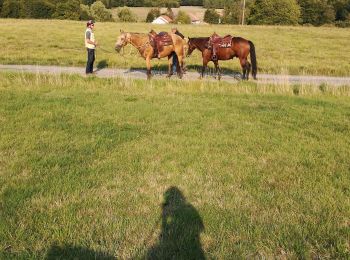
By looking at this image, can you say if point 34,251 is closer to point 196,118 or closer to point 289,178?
point 289,178

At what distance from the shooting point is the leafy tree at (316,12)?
9181 cm

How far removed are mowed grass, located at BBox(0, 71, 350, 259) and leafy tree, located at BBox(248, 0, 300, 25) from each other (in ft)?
268

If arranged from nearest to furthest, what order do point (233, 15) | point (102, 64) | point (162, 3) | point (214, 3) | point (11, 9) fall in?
1. point (102, 64)
2. point (11, 9)
3. point (233, 15)
4. point (162, 3)
5. point (214, 3)

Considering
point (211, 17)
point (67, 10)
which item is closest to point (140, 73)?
point (67, 10)

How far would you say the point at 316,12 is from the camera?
9369 cm

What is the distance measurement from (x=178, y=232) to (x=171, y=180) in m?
1.59

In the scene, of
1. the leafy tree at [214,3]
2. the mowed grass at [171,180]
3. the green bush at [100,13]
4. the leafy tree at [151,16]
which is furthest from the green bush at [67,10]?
the mowed grass at [171,180]

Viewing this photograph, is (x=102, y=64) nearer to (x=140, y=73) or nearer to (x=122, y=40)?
(x=140, y=73)

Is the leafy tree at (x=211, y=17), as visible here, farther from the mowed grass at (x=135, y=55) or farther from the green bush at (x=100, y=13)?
the mowed grass at (x=135, y=55)

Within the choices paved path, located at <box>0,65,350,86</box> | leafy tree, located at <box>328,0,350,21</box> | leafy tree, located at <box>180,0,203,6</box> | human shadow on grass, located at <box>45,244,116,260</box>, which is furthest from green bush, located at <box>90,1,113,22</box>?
human shadow on grass, located at <box>45,244,116,260</box>

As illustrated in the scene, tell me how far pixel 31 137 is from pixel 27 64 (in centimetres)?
1581

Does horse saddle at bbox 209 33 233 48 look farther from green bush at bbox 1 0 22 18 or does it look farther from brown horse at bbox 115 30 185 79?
green bush at bbox 1 0 22 18

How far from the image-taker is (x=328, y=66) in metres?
24.4

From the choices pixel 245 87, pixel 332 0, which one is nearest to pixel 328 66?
pixel 245 87
